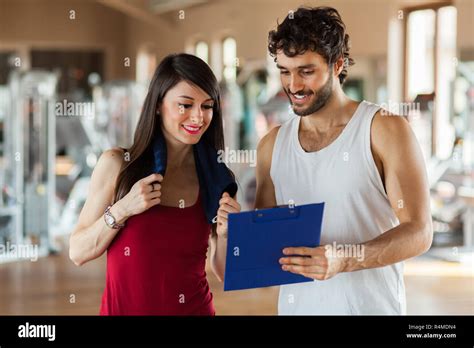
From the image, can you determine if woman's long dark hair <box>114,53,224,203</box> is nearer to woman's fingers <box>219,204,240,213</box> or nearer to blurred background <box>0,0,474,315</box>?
woman's fingers <box>219,204,240,213</box>

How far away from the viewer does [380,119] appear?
5.17 feet

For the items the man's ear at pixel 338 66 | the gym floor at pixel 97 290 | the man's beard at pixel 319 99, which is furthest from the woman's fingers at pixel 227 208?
the gym floor at pixel 97 290

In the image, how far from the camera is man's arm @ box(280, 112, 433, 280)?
61.3 inches

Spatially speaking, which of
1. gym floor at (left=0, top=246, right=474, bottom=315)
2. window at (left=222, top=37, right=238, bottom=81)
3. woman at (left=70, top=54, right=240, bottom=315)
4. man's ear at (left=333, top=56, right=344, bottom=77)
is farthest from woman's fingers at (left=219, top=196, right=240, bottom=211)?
window at (left=222, top=37, right=238, bottom=81)

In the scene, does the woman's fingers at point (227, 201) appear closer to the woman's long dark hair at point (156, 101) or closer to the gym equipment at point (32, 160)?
the woman's long dark hair at point (156, 101)

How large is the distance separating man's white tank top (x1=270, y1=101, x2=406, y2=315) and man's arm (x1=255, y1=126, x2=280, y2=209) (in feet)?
0.08

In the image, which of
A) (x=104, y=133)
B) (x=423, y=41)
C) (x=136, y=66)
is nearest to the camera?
(x=423, y=41)

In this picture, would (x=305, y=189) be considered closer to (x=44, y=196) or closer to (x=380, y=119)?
(x=380, y=119)

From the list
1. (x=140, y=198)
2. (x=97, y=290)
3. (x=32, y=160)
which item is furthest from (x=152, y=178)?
(x=32, y=160)

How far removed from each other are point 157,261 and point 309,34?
572 mm

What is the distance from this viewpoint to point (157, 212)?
1602 millimetres

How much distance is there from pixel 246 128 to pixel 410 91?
1.62 meters
